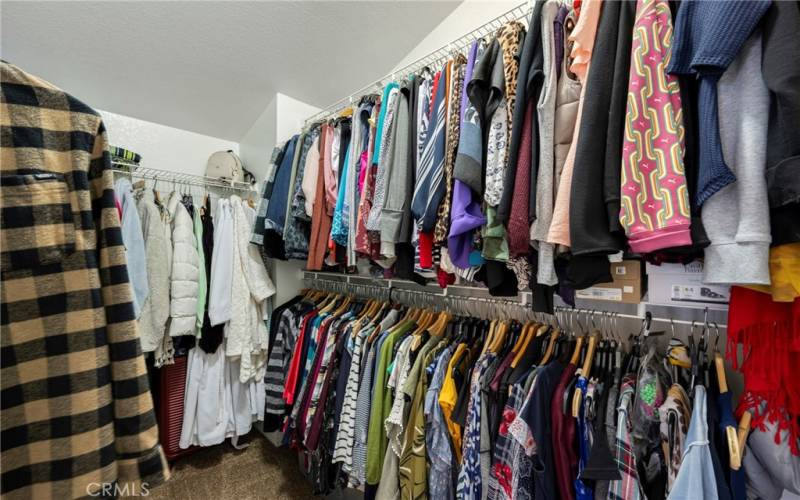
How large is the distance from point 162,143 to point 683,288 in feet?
9.78

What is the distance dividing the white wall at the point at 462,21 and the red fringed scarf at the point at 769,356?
143cm

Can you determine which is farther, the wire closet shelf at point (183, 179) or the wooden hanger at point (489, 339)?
the wire closet shelf at point (183, 179)

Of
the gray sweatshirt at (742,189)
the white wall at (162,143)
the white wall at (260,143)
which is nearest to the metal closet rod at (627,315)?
the gray sweatshirt at (742,189)

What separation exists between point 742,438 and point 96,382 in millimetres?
1296

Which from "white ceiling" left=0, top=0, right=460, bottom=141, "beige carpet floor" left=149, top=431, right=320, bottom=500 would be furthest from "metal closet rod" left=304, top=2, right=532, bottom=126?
"beige carpet floor" left=149, top=431, right=320, bottom=500

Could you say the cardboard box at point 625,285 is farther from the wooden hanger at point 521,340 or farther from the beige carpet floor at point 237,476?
the beige carpet floor at point 237,476

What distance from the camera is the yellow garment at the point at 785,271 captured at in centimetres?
50

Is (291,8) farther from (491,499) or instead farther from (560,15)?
(491,499)

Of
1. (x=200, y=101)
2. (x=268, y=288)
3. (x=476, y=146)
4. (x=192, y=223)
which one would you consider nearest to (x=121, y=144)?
(x=200, y=101)

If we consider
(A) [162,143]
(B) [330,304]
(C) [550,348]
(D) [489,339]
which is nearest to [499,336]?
(D) [489,339]

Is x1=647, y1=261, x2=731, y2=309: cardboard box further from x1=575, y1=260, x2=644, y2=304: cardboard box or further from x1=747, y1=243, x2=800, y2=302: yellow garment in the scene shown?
x1=747, y1=243, x2=800, y2=302: yellow garment

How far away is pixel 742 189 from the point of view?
507 mm

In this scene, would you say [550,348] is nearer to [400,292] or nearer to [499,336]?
[499,336]

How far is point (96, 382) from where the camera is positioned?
1.69ft
